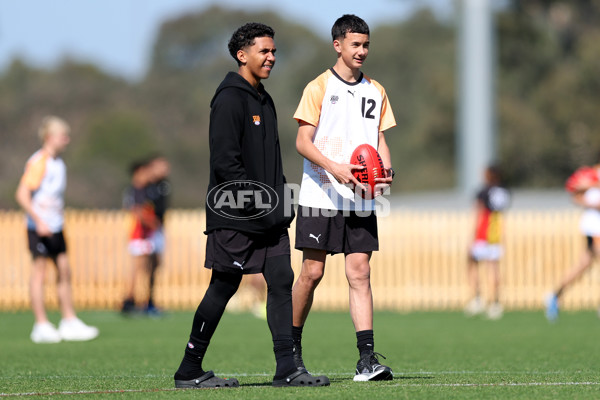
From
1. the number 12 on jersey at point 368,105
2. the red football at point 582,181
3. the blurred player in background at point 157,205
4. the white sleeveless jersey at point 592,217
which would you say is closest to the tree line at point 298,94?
the red football at point 582,181

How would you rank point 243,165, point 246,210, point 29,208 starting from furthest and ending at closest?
point 29,208
point 243,165
point 246,210

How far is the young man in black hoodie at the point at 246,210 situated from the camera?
23.2 ft

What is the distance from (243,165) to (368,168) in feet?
3.05

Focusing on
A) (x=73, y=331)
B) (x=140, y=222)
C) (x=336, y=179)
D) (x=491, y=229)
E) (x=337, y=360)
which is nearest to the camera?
(x=336, y=179)

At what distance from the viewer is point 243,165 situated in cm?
718

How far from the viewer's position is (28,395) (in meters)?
7.03

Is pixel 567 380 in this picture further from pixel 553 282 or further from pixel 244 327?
pixel 553 282

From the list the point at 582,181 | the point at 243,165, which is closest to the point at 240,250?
the point at 243,165

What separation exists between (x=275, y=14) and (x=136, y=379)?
7445cm

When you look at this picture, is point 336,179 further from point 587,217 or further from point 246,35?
point 587,217

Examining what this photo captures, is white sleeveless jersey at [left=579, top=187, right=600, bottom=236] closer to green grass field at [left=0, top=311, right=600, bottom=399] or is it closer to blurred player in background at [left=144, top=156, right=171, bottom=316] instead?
green grass field at [left=0, top=311, right=600, bottom=399]

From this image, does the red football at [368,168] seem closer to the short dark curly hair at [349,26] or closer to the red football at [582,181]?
the short dark curly hair at [349,26]

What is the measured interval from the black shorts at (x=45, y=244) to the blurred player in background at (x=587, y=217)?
6.99m

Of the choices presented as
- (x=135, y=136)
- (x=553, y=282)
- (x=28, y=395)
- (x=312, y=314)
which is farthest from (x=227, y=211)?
(x=135, y=136)
